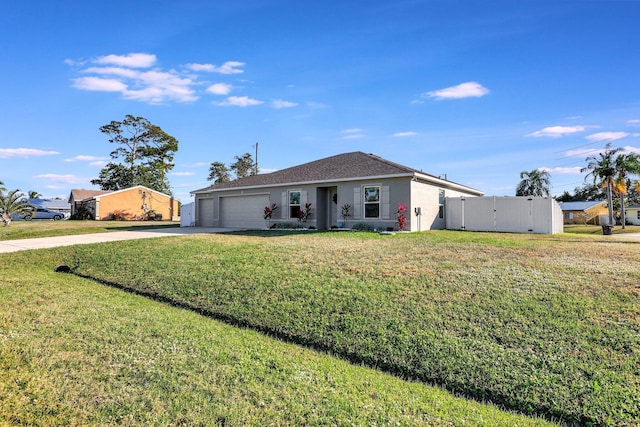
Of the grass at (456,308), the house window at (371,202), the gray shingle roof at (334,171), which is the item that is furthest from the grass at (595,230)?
the grass at (456,308)

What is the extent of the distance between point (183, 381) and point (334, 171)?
1446 centimetres

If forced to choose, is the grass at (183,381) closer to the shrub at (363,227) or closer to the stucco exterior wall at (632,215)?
the shrub at (363,227)

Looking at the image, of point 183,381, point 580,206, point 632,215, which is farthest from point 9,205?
point 632,215

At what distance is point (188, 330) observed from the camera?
15.8ft

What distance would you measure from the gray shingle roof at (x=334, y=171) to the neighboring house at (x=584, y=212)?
116 feet

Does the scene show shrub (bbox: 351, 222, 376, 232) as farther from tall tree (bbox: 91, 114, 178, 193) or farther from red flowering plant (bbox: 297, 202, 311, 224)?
tall tree (bbox: 91, 114, 178, 193)

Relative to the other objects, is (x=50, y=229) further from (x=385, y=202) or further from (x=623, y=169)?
(x=623, y=169)

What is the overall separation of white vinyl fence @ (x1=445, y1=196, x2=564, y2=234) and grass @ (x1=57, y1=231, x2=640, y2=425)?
697cm

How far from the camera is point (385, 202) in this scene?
15.1 meters

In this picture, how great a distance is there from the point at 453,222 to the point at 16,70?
63.3 ft

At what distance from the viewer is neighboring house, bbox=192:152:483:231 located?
1490 centimetres

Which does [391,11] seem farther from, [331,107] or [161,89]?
[161,89]

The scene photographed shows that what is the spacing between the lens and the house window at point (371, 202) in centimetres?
1530

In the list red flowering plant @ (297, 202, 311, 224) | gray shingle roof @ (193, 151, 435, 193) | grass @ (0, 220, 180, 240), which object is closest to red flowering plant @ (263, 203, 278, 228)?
gray shingle roof @ (193, 151, 435, 193)
